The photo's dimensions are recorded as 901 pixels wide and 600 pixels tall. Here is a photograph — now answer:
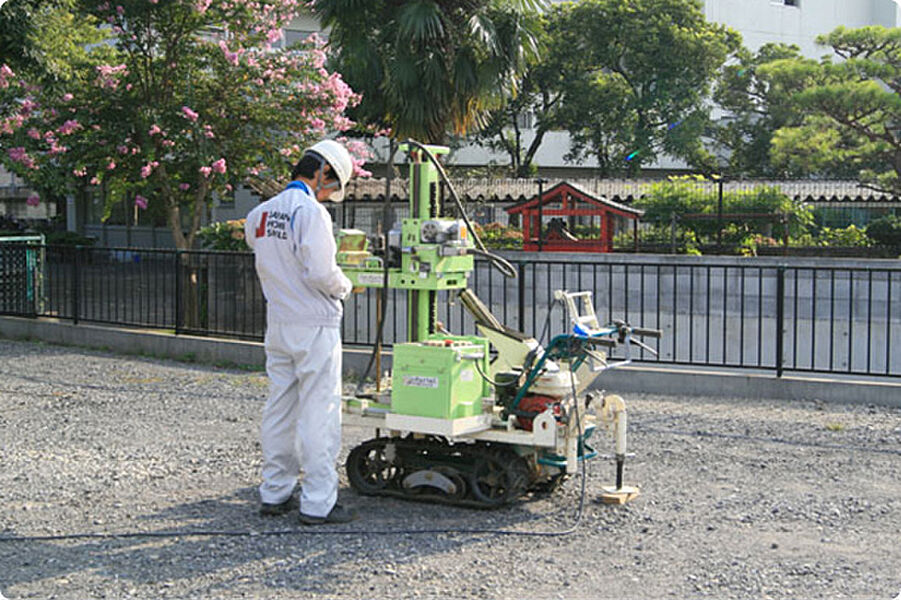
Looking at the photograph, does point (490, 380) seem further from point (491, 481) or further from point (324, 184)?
point (324, 184)

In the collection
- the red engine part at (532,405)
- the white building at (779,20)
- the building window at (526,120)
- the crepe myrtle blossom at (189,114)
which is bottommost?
the red engine part at (532,405)

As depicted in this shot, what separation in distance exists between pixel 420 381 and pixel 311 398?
72 cm

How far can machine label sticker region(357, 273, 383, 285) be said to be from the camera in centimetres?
677

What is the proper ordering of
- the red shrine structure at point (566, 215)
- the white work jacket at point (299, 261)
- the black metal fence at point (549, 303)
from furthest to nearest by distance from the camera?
1. the red shrine structure at point (566, 215)
2. the black metal fence at point (549, 303)
3. the white work jacket at point (299, 261)

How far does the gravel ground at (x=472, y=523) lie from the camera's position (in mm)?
5262

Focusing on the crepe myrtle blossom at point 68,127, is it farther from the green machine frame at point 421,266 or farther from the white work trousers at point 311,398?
the white work trousers at point 311,398

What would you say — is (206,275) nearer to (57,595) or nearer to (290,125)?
(290,125)

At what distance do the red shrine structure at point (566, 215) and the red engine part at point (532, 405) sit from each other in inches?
643

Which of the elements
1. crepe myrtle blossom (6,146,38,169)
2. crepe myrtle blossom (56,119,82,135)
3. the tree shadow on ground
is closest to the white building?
crepe myrtle blossom (6,146,38,169)

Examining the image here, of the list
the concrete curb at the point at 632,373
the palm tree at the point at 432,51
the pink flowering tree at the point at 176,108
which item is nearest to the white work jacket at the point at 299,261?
the concrete curb at the point at 632,373

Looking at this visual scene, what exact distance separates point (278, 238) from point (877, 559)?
372cm

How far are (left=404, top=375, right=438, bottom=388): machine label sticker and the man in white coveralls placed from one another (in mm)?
482

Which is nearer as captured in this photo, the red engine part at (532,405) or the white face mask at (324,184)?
the white face mask at (324,184)

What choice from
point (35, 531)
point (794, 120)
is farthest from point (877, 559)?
point (794, 120)
